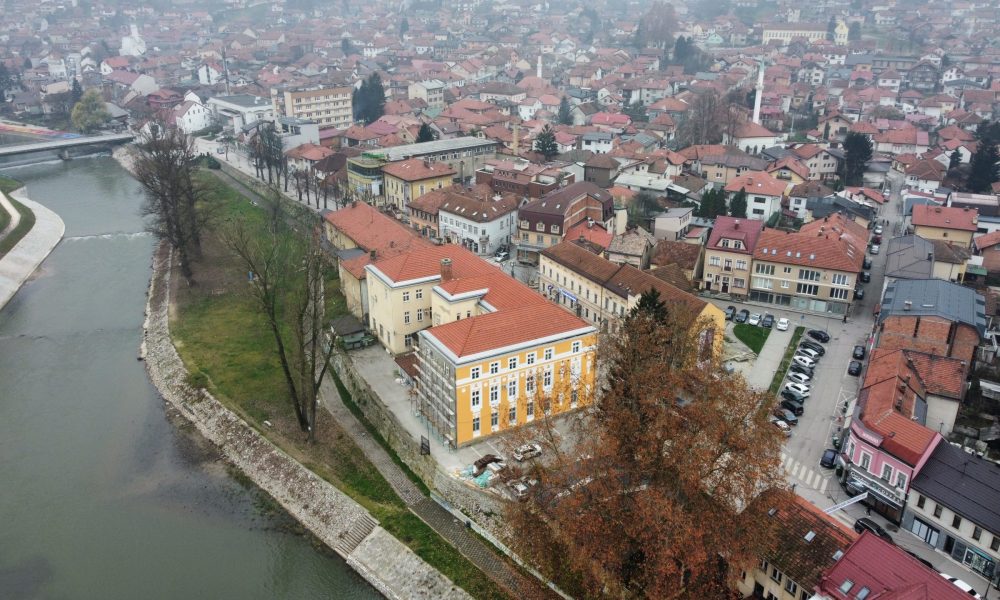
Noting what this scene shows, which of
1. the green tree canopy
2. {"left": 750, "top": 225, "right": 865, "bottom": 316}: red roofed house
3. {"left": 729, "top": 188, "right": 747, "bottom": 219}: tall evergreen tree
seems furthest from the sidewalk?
{"left": 729, "top": 188, "right": 747, "bottom": 219}: tall evergreen tree

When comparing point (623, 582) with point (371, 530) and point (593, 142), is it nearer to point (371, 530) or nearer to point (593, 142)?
point (371, 530)

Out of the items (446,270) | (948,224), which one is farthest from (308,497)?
(948,224)

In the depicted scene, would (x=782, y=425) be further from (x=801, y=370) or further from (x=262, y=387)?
(x=262, y=387)

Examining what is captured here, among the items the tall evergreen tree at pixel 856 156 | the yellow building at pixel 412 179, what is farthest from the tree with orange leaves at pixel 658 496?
the tall evergreen tree at pixel 856 156

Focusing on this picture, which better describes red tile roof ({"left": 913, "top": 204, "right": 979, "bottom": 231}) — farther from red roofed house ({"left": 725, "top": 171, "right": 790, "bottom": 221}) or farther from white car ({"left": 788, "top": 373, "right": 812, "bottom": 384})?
white car ({"left": 788, "top": 373, "right": 812, "bottom": 384})

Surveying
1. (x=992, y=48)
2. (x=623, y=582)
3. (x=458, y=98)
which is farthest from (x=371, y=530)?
(x=992, y=48)

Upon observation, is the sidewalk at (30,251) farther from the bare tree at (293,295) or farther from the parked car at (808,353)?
the parked car at (808,353)
